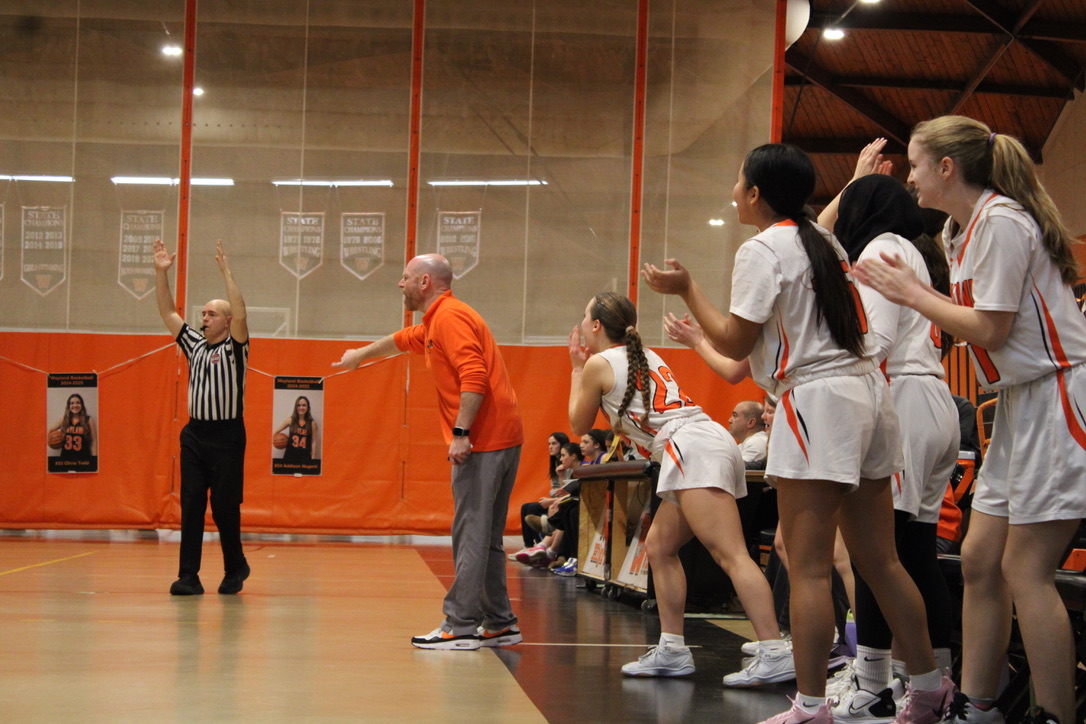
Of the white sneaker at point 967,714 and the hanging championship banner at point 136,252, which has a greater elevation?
the hanging championship banner at point 136,252

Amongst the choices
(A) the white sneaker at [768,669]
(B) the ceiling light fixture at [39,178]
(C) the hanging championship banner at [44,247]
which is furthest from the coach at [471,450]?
(B) the ceiling light fixture at [39,178]

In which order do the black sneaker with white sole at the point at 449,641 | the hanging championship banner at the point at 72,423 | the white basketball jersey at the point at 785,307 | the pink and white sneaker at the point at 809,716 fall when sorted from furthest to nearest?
the hanging championship banner at the point at 72,423 → the black sneaker with white sole at the point at 449,641 → the white basketball jersey at the point at 785,307 → the pink and white sneaker at the point at 809,716

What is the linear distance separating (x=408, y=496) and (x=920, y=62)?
915cm

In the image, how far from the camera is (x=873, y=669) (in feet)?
9.62

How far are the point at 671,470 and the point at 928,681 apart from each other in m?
1.33

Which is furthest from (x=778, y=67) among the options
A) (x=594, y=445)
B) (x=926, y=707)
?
(x=926, y=707)

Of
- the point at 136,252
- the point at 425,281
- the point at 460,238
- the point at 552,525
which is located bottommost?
A: the point at 552,525

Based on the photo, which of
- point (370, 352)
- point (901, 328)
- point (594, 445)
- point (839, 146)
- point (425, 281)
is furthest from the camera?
point (839, 146)

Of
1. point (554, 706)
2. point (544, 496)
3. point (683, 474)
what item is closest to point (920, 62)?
point (544, 496)

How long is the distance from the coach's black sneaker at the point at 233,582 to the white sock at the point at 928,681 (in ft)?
14.1

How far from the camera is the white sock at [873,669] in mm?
2914

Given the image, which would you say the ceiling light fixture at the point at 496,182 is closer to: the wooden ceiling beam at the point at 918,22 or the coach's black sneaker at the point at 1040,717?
the wooden ceiling beam at the point at 918,22

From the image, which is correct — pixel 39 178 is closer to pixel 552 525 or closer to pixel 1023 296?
pixel 552 525

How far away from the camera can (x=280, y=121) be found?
11312 mm
